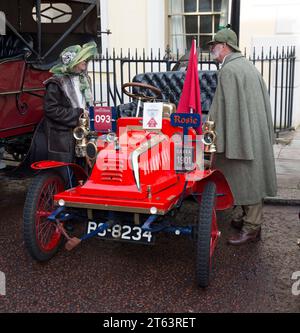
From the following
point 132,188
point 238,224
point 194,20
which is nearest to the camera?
point 132,188

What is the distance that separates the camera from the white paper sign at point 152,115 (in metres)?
3.90

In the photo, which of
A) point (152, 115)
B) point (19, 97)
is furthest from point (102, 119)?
point (19, 97)

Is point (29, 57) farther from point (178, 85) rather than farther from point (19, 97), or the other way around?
point (178, 85)

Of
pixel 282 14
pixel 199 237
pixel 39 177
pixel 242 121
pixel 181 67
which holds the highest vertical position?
pixel 282 14

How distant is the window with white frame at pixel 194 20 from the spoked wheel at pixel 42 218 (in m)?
6.25

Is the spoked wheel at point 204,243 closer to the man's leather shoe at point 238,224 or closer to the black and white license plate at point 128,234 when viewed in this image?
the black and white license plate at point 128,234

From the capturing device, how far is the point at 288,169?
6.41 meters

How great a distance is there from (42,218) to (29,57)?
99.4 inches

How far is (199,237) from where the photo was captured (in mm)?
3371

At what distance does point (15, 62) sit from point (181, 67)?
106 inches

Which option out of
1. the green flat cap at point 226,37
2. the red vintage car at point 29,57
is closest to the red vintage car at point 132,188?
the green flat cap at point 226,37

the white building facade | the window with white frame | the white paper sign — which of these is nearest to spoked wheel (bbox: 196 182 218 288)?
the white paper sign
